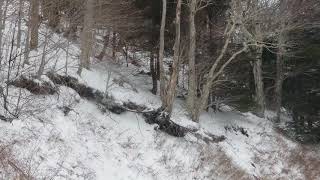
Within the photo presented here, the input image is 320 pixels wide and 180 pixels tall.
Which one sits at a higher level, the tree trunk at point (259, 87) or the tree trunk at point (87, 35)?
the tree trunk at point (87, 35)

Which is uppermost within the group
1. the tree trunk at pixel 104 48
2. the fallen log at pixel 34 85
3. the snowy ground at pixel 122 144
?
the tree trunk at pixel 104 48

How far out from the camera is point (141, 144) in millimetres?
14102

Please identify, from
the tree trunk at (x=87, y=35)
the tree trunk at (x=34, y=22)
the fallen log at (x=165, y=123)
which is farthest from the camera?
the tree trunk at (x=87, y=35)

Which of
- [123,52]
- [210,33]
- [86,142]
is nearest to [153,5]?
[210,33]

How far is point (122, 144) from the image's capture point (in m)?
13.6

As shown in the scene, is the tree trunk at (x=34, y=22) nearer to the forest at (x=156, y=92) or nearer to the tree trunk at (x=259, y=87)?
the forest at (x=156, y=92)

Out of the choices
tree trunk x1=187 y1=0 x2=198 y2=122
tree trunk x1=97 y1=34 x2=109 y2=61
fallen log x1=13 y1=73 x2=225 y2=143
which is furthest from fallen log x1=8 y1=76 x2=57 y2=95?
tree trunk x1=97 y1=34 x2=109 y2=61

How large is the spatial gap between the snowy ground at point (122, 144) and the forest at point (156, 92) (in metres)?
0.04

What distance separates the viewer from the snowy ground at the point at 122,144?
11.0 m

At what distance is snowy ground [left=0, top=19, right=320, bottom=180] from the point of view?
11.0m

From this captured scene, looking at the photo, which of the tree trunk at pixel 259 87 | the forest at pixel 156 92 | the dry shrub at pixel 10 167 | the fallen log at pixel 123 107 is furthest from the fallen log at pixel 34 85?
the tree trunk at pixel 259 87

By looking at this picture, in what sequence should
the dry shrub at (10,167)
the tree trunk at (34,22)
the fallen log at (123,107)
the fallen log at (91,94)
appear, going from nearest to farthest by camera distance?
the dry shrub at (10,167) < the tree trunk at (34,22) < the fallen log at (91,94) < the fallen log at (123,107)

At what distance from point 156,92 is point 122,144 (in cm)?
623

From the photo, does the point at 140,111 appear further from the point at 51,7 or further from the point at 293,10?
the point at 293,10
